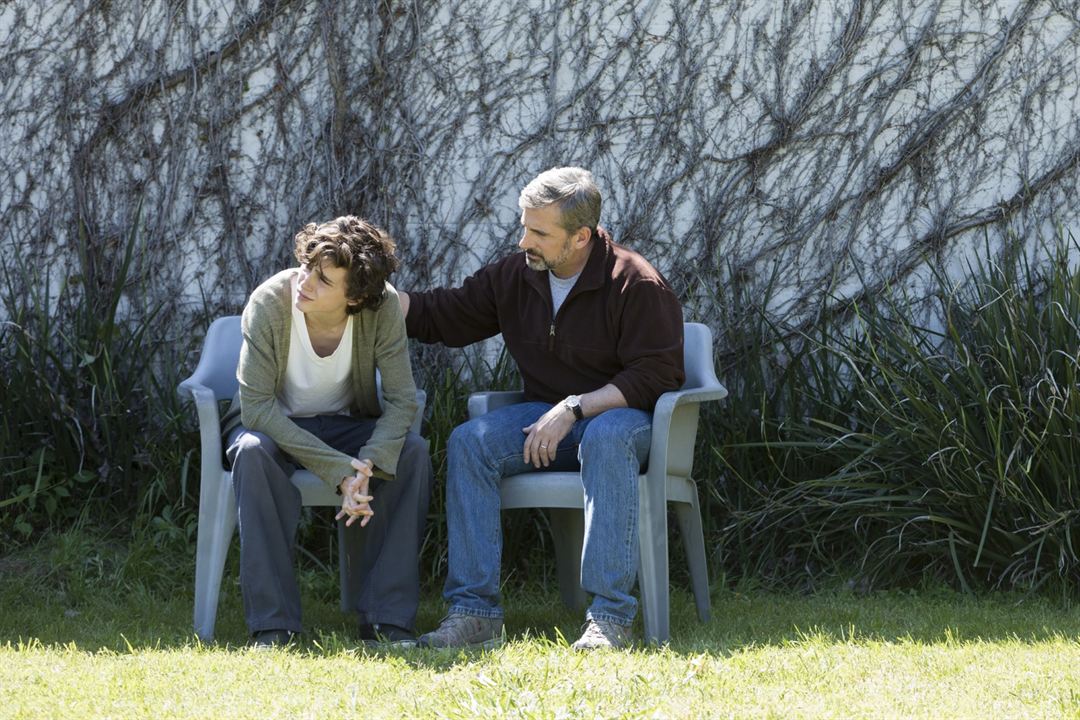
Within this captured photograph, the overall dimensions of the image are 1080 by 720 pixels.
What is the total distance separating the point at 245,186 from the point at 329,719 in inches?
99.4

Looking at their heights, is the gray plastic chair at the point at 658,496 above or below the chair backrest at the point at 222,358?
below

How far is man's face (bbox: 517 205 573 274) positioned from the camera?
330 centimetres

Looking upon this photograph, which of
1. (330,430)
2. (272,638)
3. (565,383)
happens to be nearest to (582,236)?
(565,383)

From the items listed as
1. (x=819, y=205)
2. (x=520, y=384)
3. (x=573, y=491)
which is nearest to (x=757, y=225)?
(x=819, y=205)

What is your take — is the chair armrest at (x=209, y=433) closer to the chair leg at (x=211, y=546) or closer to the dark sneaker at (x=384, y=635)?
the chair leg at (x=211, y=546)

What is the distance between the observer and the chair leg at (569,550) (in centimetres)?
347

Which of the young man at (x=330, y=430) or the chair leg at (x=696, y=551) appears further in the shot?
the chair leg at (x=696, y=551)

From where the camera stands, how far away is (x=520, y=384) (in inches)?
160

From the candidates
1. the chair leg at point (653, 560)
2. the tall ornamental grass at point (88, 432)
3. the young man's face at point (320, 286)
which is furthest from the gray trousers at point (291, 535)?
the tall ornamental grass at point (88, 432)

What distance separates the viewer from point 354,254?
3.13 meters

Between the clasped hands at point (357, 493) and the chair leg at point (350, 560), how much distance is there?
354 millimetres

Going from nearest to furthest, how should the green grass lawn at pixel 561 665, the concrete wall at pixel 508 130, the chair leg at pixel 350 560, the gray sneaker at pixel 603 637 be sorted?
1. the green grass lawn at pixel 561 665
2. the gray sneaker at pixel 603 637
3. the chair leg at pixel 350 560
4. the concrete wall at pixel 508 130

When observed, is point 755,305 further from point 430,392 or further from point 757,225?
point 430,392

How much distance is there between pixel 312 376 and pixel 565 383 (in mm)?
637
